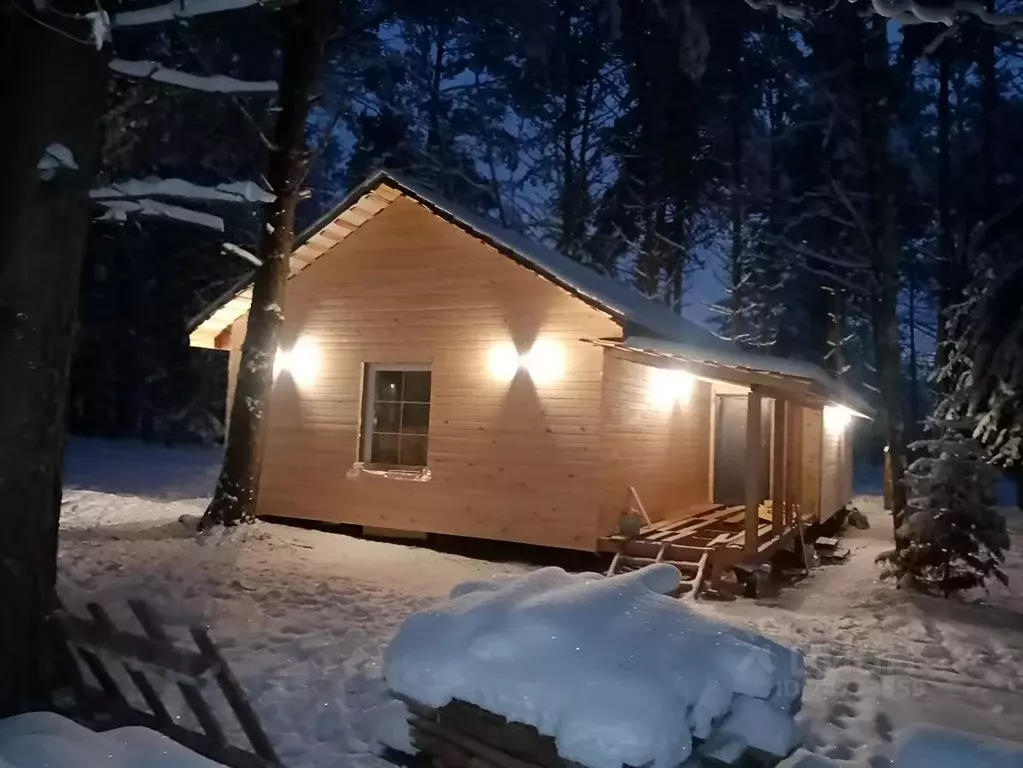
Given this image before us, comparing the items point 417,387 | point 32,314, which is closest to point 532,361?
point 417,387

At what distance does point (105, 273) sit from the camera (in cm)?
2367

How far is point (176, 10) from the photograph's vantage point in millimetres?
4824

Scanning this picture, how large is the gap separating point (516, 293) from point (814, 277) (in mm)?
19833

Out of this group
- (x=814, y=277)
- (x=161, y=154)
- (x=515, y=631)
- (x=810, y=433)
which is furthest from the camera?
(x=814, y=277)

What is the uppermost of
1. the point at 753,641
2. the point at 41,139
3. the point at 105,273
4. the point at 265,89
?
the point at 105,273

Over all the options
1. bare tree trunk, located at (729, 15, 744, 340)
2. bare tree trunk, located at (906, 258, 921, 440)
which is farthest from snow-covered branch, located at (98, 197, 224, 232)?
bare tree trunk, located at (906, 258, 921, 440)

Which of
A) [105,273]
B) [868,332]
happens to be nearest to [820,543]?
[105,273]

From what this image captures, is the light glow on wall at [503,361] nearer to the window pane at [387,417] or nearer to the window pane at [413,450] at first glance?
the window pane at [413,450]

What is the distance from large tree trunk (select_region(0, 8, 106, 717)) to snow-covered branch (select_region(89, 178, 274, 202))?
8.8 inches

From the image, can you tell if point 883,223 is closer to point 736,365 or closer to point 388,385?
point 736,365

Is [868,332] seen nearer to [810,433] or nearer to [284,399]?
[810,433]

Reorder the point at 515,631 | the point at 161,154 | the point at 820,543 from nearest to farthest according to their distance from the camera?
the point at 515,631
the point at 820,543
the point at 161,154

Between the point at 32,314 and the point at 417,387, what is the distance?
301 inches

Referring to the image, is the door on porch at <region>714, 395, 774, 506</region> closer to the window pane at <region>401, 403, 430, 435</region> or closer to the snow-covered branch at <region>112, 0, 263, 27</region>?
the window pane at <region>401, 403, 430, 435</region>
